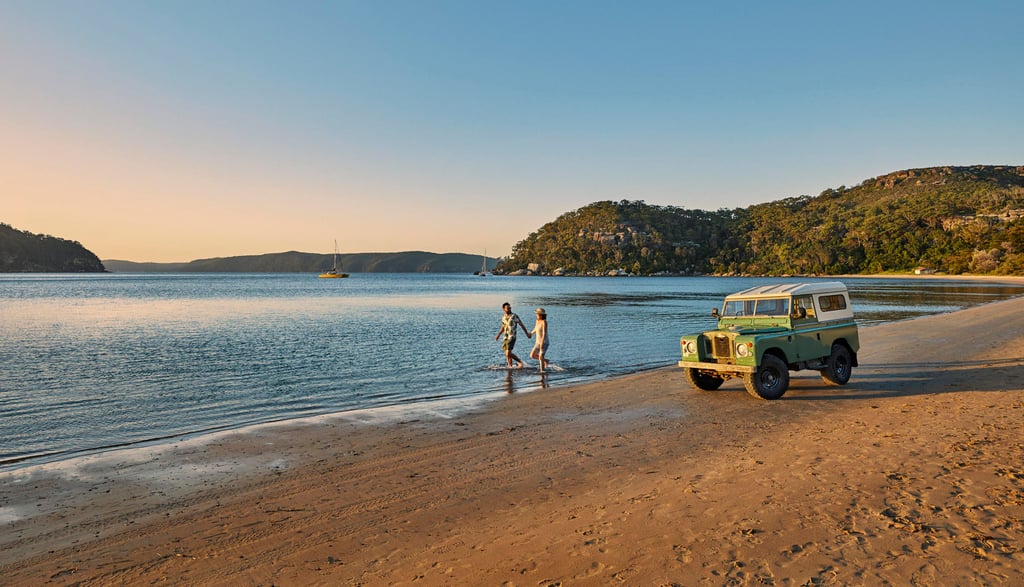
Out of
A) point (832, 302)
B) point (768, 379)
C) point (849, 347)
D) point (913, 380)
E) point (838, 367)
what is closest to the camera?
point (768, 379)

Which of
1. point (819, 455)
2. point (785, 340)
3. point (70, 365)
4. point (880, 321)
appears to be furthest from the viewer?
point (880, 321)

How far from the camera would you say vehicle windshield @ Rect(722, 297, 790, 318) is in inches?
518

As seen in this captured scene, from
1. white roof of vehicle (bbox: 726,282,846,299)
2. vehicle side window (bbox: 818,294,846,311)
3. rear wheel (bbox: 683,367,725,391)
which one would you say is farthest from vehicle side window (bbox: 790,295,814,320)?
rear wheel (bbox: 683,367,725,391)

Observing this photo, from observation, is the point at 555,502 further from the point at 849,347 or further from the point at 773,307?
the point at 849,347

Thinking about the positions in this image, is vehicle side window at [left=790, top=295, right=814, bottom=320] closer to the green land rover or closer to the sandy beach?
the green land rover

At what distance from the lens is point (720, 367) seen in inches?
498

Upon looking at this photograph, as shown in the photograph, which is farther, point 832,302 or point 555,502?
point 832,302

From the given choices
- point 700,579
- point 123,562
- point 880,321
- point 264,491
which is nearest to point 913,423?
point 700,579

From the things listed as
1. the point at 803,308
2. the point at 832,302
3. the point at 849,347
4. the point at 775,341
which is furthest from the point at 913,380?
the point at 775,341

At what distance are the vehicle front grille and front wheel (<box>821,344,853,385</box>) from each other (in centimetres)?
307

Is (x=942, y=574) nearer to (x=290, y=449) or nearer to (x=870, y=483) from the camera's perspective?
(x=870, y=483)

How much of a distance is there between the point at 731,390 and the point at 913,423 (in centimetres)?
424

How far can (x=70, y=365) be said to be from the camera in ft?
66.4

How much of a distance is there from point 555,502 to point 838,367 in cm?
1057
